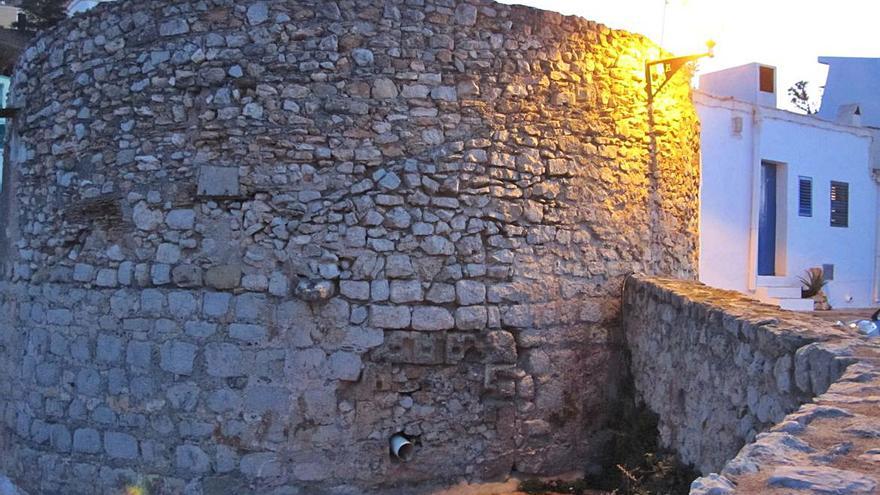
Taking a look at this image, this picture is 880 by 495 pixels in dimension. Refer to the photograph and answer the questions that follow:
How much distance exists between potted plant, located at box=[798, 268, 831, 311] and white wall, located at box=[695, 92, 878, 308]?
0.55ft

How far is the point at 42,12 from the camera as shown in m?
18.0

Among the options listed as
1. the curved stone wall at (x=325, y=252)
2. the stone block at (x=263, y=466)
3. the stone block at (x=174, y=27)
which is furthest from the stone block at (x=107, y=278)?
the stone block at (x=174, y=27)

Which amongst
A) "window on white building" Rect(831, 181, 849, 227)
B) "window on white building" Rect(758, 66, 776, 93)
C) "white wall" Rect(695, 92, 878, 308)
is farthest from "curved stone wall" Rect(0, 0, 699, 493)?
"window on white building" Rect(831, 181, 849, 227)

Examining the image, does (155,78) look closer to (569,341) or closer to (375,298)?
(375,298)

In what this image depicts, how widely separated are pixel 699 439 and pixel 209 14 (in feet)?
13.9

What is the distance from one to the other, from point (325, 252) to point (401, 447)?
4.53ft

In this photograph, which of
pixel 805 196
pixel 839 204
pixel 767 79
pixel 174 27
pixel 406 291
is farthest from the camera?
pixel 839 204

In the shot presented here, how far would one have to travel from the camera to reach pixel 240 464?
5.43 metres

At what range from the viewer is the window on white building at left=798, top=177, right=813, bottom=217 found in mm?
13859

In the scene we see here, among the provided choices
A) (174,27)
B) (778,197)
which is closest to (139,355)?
(174,27)

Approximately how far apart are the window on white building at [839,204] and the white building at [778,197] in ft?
→ 0.06

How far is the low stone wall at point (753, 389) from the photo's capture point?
2318 millimetres

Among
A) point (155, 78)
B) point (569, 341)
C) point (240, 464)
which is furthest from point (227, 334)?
point (569, 341)

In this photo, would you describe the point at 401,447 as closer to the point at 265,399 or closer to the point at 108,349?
the point at 265,399
